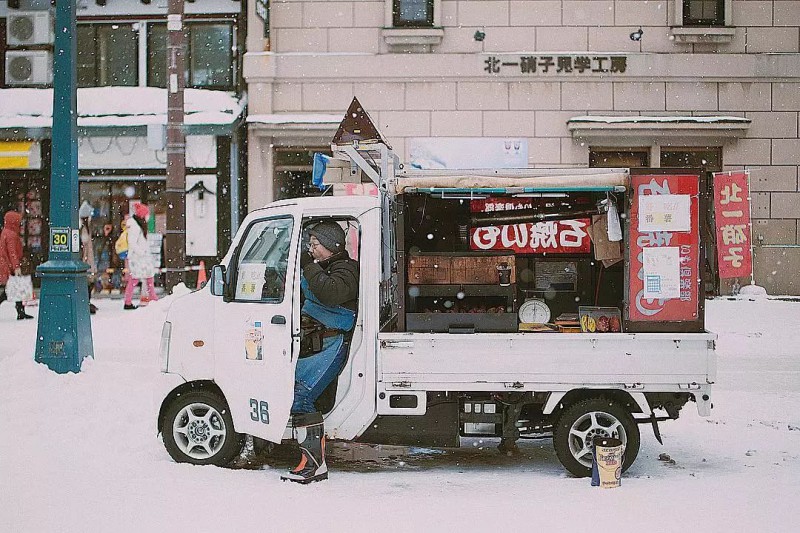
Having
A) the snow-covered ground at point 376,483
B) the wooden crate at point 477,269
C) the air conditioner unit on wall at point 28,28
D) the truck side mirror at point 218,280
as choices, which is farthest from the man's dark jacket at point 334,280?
the air conditioner unit on wall at point 28,28

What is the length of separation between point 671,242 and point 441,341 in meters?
1.80

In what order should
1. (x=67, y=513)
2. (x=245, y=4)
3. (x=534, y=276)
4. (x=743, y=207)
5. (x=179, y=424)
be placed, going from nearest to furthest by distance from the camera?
(x=67, y=513)
(x=179, y=424)
(x=534, y=276)
(x=743, y=207)
(x=245, y=4)

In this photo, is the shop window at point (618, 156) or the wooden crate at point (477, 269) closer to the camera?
the wooden crate at point (477, 269)

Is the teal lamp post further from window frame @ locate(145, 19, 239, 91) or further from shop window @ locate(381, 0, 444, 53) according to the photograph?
window frame @ locate(145, 19, 239, 91)

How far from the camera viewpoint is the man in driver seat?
623 cm

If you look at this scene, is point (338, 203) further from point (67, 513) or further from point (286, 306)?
point (67, 513)

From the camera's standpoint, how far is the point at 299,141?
18422mm

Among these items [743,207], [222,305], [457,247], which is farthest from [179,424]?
[743,207]

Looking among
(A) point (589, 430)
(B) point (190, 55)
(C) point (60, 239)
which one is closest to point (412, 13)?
(B) point (190, 55)

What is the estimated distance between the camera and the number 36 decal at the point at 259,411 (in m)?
6.26

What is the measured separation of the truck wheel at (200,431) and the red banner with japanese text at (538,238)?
257cm

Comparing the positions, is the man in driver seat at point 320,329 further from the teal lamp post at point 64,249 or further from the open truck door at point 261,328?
the teal lamp post at point 64,249

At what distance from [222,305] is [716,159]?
14.5 metres

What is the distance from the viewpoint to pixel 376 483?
6.29m
